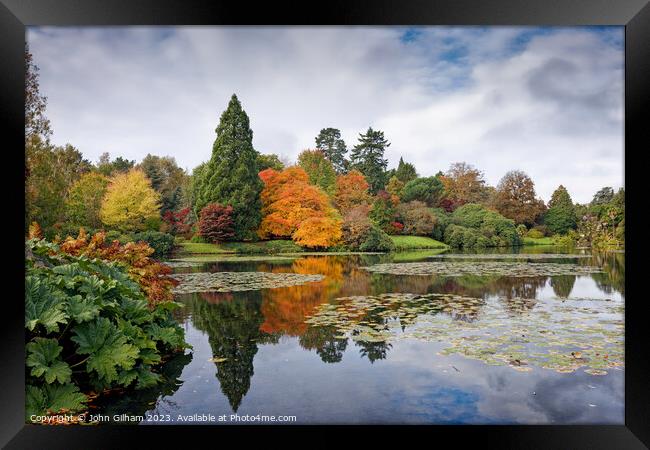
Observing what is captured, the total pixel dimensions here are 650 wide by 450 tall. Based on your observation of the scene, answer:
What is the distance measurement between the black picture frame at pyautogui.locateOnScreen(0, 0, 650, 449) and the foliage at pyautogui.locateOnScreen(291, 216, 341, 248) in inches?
230

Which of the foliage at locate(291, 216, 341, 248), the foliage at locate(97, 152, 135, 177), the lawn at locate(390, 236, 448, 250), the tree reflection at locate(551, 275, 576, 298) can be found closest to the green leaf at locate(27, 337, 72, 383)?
the foliage at locate(97, 152, 135, 177)

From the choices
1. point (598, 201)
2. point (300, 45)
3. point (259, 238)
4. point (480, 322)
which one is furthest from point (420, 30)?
point (259, 238)

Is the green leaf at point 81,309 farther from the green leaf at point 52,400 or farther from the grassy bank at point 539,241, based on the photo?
the grassy bank at point 539,241

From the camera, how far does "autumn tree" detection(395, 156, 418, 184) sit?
23.1 ft

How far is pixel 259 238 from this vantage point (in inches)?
317

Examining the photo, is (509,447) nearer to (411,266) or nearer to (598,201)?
(598,201)

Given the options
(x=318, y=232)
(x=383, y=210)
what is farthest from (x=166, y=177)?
(x=383, y=210)

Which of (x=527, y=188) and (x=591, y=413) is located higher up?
(x=527, y=188)

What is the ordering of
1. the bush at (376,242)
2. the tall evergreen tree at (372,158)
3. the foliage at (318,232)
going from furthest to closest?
the bush at (376,242)
the foliage at (318,232)
the tall evergreen tree at (372,158)

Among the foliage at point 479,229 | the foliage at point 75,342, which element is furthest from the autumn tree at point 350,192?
the foliage at point 75,342

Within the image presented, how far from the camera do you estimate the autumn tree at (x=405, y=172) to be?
23.1 ft

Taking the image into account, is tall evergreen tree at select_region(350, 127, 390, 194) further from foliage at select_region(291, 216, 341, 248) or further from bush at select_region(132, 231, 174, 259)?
bush at select_region(132, 231, 174, 259)

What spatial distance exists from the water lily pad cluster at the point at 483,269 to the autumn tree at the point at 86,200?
4.86 m

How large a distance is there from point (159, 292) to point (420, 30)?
3.78 meters
